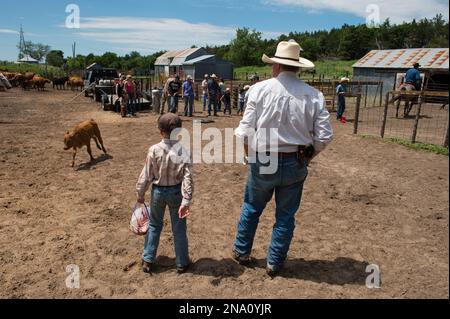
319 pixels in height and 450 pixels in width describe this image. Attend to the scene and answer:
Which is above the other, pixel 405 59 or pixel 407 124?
pixel 405 59

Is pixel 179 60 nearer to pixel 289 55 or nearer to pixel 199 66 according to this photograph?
pixel 199 66

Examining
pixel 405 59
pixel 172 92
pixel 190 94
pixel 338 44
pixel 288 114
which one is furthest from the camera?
pixel 338 44

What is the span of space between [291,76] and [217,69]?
1637 inches

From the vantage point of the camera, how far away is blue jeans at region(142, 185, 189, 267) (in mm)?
3258

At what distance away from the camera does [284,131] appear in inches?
121

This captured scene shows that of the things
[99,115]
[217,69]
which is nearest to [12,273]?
[99,115]

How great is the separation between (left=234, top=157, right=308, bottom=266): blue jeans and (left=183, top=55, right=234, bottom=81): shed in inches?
1526

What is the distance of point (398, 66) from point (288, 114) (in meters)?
21.3

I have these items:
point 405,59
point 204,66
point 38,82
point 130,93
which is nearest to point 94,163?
point 130,93

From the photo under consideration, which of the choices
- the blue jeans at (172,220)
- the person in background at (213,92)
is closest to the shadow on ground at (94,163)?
the blue jeans at (172,220)

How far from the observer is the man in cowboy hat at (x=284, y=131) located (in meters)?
3.05

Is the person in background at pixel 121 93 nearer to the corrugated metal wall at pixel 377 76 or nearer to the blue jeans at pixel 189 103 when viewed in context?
the blue jeans at pixel 189 103

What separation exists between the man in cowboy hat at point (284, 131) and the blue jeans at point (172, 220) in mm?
726

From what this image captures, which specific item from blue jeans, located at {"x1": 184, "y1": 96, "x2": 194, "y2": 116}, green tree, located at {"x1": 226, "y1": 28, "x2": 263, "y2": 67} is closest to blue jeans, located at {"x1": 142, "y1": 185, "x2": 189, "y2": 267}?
blue jeans, located at {"x1": 184, "y1": 96, "x2": 194, "y2": 116}
